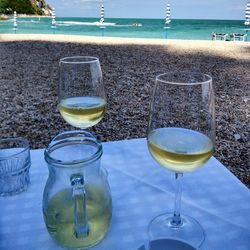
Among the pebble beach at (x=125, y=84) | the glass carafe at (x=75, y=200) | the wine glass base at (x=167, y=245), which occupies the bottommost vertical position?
the pebble beach at (x=125, y=84)

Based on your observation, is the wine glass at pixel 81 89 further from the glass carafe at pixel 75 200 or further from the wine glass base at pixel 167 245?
the wine glass base at pixel 167 245

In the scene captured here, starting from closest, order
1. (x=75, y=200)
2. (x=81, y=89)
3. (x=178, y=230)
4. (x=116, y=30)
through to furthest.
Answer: (x=75, y=200)
(x=178, y=230)
(x=81, y=89)
(x=116, y=30)

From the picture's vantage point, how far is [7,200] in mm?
578

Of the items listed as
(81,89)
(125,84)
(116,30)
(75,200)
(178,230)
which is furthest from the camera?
(116,30)

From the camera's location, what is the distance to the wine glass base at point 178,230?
1.61ft

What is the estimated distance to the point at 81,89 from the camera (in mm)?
691

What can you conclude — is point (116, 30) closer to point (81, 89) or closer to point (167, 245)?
point (81, 89)

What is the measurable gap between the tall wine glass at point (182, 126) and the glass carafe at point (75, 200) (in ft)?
0.29

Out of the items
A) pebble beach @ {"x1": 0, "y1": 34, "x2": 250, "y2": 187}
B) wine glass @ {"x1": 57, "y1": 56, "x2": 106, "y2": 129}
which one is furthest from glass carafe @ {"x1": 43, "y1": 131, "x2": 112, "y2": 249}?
pebble beach @ {"x1": 0, "y1": 34, "x2": 250, "y2": 187}

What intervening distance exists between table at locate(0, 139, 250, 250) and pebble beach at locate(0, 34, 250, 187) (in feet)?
4.10

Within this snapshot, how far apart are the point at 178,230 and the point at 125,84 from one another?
312cm

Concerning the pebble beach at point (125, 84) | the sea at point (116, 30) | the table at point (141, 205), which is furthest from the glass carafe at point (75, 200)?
the sea at point (116, 30)

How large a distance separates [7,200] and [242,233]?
402mm

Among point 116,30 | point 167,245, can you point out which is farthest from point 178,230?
point 116,30
